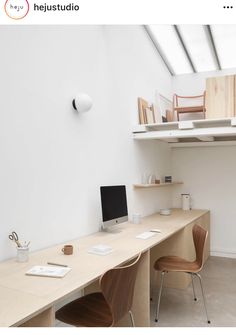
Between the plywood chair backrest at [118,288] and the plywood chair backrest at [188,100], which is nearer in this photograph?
the plywood chair backrest at [118,288]

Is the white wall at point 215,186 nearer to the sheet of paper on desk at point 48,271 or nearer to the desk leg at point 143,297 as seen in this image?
the desk leg at point 143,297

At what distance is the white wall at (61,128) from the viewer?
2273 mm

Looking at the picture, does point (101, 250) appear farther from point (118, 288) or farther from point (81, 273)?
point (118, 288)

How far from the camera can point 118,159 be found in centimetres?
383

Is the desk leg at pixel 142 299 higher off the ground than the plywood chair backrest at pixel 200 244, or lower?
lower

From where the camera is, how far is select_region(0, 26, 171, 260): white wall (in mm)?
2273

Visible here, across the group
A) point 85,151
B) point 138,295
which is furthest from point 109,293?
point 85,151

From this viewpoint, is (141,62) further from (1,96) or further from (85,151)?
(1,96)

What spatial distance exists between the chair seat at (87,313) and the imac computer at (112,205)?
3.20 ft

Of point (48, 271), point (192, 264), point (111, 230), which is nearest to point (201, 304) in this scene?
point (192, 264)

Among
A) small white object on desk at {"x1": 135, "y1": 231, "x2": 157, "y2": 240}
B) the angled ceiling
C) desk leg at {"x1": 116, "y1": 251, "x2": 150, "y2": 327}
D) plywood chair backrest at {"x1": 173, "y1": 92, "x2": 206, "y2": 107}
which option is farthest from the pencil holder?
plywood chair backrest at {"x1": 173, "y1": 92, "x2": 206, "y2": 107}

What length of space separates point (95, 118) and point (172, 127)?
1272mm

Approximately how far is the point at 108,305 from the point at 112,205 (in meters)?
1.38

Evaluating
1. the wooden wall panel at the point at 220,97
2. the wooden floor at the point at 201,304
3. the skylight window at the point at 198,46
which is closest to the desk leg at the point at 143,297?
the wooden floor at the point at 201,304
